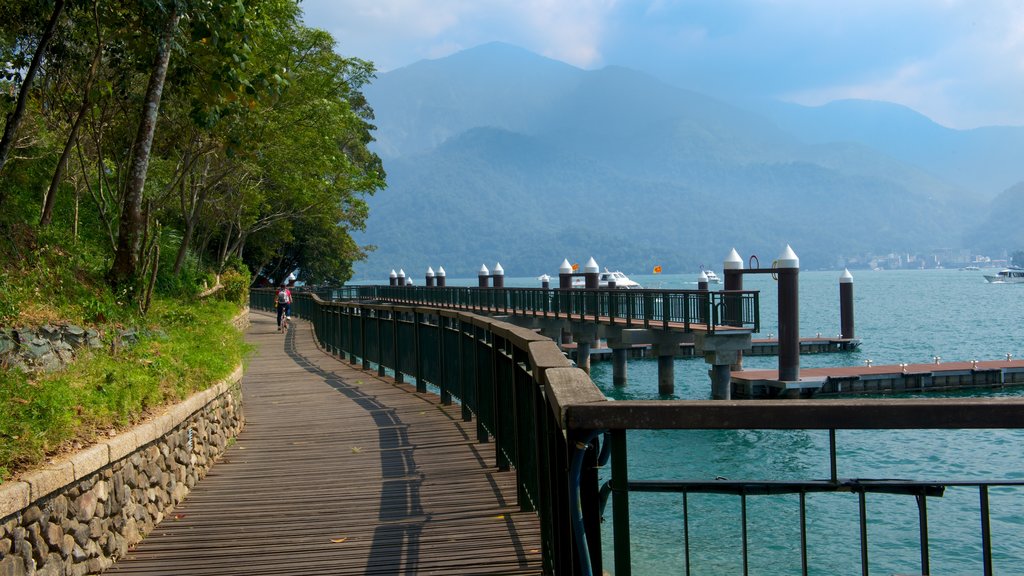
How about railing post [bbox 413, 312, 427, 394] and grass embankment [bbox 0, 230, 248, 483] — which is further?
railing post [bbox 413, 312, 427, 394]

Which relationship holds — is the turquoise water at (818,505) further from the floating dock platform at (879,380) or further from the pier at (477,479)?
the floating dock platform at (879,380)

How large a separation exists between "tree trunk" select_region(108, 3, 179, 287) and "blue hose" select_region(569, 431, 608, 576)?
1021 centimetres

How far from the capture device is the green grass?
17.6 feet

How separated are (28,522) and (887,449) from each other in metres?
18.4

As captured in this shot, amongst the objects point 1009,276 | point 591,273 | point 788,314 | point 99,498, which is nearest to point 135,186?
point 99,498

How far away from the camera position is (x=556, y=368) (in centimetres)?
383

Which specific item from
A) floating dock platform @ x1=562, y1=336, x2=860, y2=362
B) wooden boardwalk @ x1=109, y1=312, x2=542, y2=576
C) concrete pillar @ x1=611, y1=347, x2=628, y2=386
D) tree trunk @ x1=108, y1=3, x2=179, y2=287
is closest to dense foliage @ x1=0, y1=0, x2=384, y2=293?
tree trunk @ x1=108, y1=3, x2=179, y2=287

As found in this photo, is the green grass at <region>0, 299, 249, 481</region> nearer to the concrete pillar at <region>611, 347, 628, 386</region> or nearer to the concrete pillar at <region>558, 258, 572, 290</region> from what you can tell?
the concrete pillar at <region>611, 347, 628, 386</region>

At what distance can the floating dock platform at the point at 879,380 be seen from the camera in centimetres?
2577

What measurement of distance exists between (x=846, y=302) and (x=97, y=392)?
124ft

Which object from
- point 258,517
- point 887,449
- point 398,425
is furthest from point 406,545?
point 887,449

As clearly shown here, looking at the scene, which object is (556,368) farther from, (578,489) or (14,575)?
(14,575)

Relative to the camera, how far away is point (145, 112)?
11922mm

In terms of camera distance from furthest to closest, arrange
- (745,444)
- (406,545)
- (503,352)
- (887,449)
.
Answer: (745,444) < (887,449) < (503,352) < (406,545)
